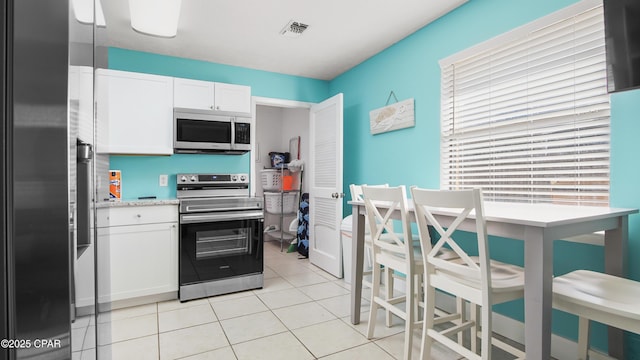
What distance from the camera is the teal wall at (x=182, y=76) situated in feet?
11.2

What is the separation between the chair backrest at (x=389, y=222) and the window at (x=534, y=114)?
812 millimetres

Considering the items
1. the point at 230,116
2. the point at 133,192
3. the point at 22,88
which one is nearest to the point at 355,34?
the point at 230,116

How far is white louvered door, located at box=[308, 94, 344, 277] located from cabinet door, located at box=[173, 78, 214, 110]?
4.21 ft

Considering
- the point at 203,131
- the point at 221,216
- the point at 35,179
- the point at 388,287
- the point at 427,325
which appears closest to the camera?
the point at 35,179

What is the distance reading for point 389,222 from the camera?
2105mm

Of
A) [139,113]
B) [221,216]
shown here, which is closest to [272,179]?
[221,216]

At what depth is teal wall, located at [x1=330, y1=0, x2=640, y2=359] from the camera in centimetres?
172

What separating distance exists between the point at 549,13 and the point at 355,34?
1569mm

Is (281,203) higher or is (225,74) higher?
(225,74)

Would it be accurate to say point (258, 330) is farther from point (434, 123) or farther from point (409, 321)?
point (434, 123)

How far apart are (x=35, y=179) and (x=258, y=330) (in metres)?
2.22

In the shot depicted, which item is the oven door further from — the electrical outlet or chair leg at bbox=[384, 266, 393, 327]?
chair leg at bbox=[384, 266, 393, 327]

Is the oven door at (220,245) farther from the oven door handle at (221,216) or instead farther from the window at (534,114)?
the window at (534,114)

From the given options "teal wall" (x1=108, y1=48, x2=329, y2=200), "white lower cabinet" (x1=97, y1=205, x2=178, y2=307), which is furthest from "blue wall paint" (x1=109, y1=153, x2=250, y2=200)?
"white lower cabinet" (x1=97, y1=205, x2=178, y2=307)
